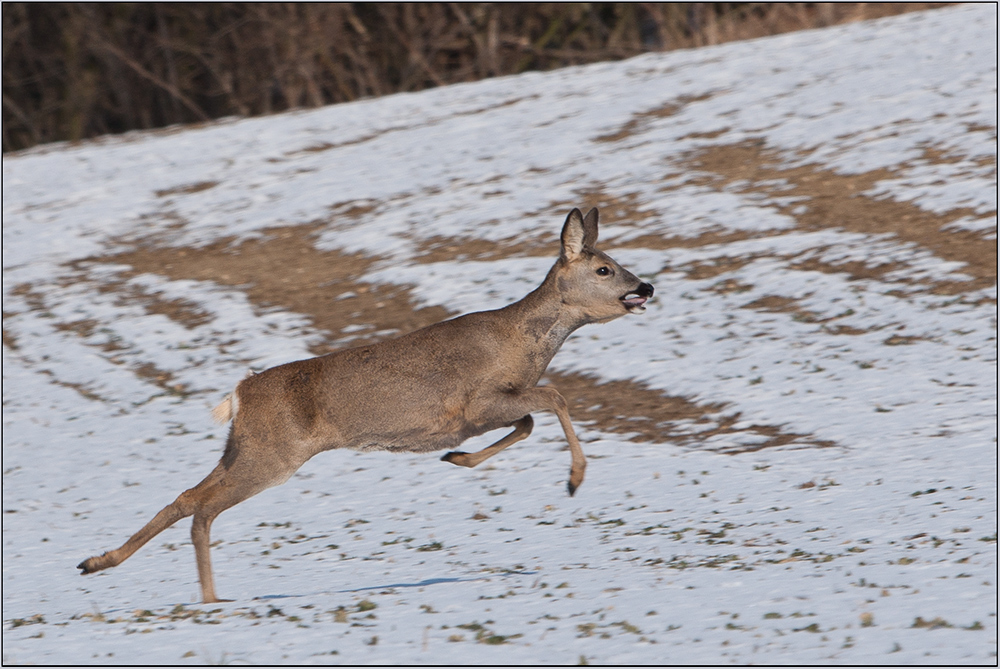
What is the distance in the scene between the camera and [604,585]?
21.6 feet

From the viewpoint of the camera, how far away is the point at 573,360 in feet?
40.2

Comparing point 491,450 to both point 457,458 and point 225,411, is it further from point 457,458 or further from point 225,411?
point 225,411

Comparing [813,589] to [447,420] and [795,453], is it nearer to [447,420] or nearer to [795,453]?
[447,420]

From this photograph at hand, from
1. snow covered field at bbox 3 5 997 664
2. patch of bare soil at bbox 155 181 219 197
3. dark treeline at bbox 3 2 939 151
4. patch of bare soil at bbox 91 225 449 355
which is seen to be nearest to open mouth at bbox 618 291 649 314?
snow covered field at bbox 3 5 997 664

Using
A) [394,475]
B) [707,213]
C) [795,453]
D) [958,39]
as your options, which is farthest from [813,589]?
[958,39]

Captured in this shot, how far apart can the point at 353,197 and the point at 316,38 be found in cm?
1056

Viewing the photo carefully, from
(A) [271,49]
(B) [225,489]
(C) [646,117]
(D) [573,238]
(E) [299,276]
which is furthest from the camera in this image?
(A) [271,49]

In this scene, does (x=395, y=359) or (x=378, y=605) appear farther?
(x=395, y=359)

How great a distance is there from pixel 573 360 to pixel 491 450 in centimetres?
541

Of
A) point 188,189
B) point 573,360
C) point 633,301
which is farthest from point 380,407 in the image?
point 188,189

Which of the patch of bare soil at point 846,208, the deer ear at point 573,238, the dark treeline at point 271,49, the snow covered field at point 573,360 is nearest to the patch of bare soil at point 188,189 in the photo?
the snow covered field at point 573,360

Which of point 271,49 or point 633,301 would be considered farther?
point 271,49

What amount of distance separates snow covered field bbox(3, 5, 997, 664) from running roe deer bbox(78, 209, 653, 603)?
60 cm

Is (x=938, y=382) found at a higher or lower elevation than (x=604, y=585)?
lower
